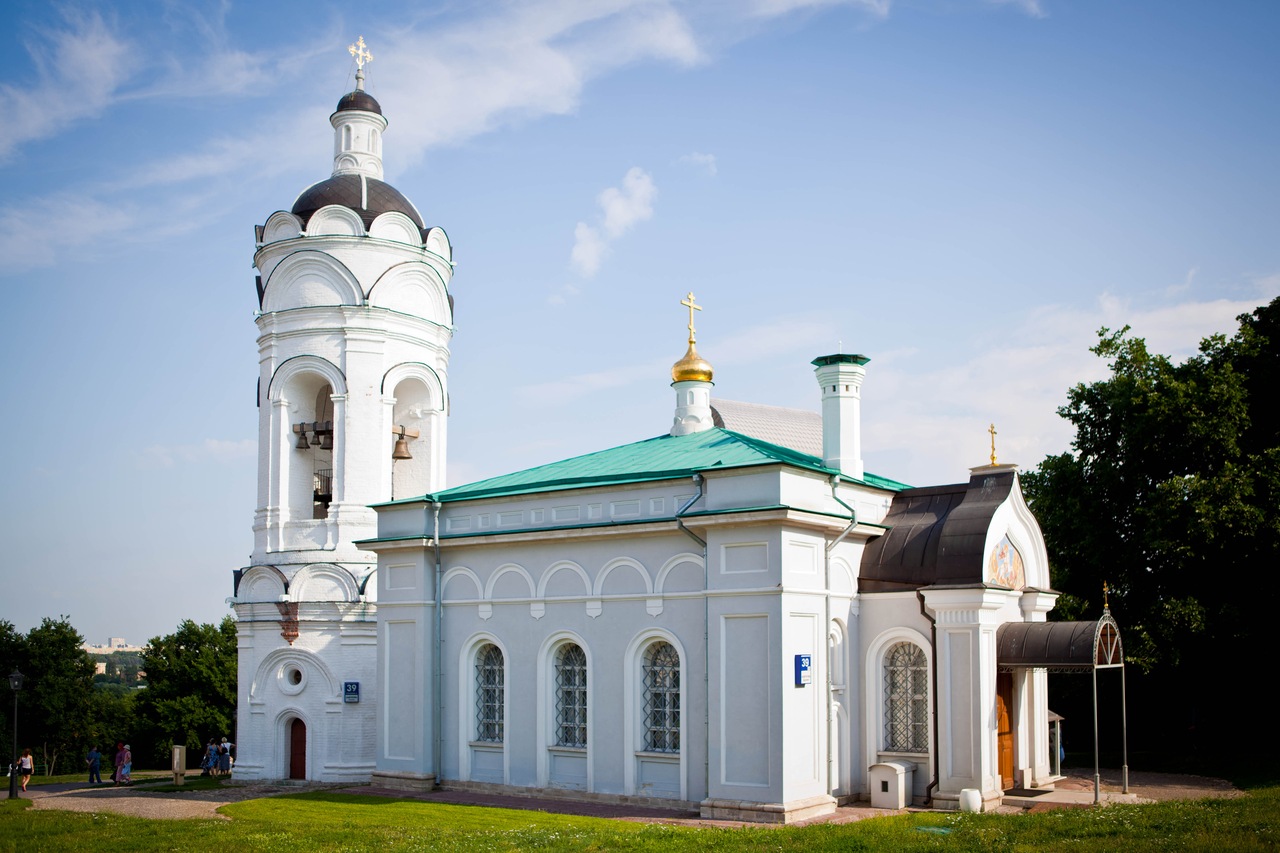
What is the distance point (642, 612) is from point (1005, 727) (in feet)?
18.6

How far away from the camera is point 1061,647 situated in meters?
16.3

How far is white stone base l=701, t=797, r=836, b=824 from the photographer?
15008mm

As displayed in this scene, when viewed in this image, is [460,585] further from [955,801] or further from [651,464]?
[955,801]

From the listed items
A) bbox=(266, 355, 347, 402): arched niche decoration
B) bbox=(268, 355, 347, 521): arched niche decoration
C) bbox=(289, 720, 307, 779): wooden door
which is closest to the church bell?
bbox=(268, 355, 347, 521): arched niche decoration

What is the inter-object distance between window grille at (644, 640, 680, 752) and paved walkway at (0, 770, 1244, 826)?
0.99 m

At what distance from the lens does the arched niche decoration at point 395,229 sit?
2375cm

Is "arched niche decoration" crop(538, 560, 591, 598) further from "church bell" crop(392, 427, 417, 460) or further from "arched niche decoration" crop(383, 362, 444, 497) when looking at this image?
"church bell" crop(392, 427, 417, 460)

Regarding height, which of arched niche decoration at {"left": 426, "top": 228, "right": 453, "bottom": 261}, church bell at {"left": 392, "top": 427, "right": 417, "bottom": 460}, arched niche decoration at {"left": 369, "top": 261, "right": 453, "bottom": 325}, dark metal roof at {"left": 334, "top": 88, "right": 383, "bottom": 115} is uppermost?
dark metal roof at {"left": 334, "top": 88, "right": 383, "bottom": 115}

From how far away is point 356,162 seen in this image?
81.5ft

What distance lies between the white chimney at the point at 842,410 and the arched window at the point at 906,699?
8.96ft

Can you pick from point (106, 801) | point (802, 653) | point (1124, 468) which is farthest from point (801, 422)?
point (106, 801)

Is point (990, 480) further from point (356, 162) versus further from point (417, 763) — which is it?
point (356, 162)

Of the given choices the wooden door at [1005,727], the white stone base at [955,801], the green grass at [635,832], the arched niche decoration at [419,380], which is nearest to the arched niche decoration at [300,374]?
the arched niche decoration at [419,380]

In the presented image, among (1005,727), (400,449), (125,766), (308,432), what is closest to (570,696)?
(1005,727)
